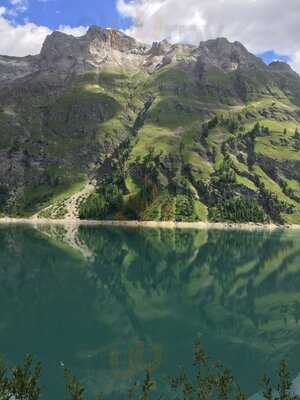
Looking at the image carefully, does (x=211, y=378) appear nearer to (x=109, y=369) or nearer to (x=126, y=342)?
(x=109, y=369)

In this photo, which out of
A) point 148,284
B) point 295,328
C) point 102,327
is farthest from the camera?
point 148,284

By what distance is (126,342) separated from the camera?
78938mm

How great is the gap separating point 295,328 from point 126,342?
3524 cm

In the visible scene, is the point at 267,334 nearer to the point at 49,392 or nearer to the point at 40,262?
the point at 49,392

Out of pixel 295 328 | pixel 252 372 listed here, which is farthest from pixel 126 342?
pixel 295 328

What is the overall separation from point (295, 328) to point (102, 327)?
121 feet

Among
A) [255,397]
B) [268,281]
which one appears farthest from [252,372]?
[268,281]

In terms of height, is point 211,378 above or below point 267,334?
above

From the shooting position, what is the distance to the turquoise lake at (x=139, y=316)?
67.6 m

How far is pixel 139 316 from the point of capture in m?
99.0

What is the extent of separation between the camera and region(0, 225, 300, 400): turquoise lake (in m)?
67.6

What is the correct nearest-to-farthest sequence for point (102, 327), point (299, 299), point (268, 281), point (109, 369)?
point (109, 369) → point (102, 327) → point (299, 299) → point (268, 281)

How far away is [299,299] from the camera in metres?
122

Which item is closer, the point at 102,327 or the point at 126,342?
the point at 126,342
